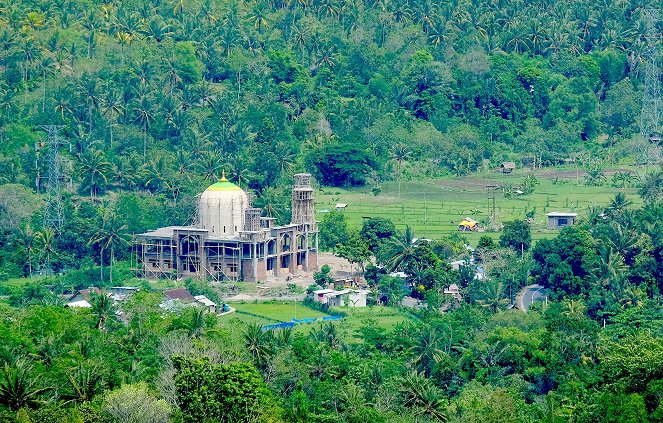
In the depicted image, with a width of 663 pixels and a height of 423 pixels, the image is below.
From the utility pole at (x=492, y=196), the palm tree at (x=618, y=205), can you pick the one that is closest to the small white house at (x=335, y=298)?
the utility pole at (x=492, y=196)

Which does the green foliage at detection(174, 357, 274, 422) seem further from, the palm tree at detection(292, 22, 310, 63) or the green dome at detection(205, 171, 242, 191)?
the palm tree at detection(292, 22, 310, 63)

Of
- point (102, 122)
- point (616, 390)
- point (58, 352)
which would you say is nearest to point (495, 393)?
point (616, 390)

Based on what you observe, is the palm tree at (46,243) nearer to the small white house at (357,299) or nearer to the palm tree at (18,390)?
the small white house at (357,299)

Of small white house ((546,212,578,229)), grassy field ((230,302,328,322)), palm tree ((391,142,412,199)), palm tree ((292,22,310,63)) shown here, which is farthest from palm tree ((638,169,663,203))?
palm tree ((292,22,310,63))

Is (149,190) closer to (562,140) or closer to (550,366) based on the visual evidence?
(562,140)

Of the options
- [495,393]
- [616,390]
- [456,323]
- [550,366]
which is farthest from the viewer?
[456,323]

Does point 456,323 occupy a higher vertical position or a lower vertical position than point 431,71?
lower
